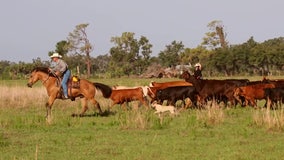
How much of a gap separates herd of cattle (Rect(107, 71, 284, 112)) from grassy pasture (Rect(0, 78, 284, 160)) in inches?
86.1

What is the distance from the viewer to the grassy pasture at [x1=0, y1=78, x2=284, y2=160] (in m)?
9.96

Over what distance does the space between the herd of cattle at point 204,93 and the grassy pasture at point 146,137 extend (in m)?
2.19

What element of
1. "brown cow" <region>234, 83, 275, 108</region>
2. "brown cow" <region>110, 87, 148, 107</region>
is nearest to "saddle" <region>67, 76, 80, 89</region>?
"brown cow" <region>110, 87, 148, 107</region>

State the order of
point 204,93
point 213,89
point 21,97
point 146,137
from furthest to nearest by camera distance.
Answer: point 21,97 < point 213,89 < point 204,93 < point 146,137

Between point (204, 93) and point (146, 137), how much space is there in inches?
339

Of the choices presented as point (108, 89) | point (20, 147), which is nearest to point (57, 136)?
point (20, 147)

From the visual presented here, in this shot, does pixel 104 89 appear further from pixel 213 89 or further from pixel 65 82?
pixel 213 89

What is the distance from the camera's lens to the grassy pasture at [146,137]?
996cm

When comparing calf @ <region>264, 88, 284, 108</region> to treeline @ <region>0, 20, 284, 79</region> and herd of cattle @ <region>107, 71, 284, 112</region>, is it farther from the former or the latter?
treeline @ <region>0, 20, 284, 79</region>

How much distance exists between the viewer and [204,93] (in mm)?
20156

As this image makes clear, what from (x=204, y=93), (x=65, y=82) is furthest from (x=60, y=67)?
(x=204, y=93)

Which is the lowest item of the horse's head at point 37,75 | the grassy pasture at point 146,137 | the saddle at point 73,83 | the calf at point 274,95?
the grassy pasture at point 146,137

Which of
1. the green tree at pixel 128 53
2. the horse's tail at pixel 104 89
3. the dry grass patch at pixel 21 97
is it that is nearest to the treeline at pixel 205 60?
the green tree at pixel 128 53

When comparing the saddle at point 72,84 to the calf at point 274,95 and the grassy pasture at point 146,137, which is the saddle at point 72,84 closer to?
the grassy pasture at point 146,137
